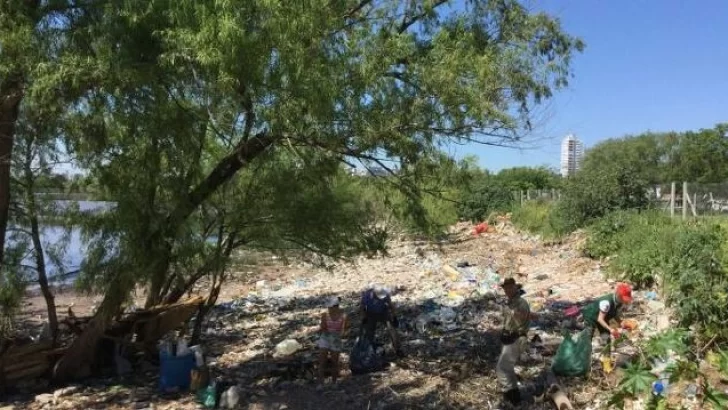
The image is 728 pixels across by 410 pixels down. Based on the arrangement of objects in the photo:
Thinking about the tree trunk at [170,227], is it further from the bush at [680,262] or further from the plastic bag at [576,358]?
the bush at [680,262]

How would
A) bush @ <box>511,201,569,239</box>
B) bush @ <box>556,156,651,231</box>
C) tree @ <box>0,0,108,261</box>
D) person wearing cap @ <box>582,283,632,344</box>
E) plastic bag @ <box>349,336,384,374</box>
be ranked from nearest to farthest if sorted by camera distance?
tree @ <box>0,0,108,261</box>, person wearing cap @ <box>582,283,632,344</box>, plastic bag @ <box>349,336,384,374</box>, bush @ <box>556,156,651,231</box>, bush @ <box>511,201,569,239</box>

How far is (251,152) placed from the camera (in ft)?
21.3

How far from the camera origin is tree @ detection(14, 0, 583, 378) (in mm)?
5086

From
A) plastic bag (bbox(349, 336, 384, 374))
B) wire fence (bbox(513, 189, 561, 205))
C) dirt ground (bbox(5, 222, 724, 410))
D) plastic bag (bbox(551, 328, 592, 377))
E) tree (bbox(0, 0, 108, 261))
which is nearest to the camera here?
tree (bbox(0, 0, 108, 261))

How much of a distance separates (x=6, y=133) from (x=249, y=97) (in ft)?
9.42

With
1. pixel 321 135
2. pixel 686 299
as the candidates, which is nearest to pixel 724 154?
pixel 686 299

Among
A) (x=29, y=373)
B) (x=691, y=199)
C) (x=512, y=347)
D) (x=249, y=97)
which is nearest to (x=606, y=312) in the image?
(x=512, y=347)

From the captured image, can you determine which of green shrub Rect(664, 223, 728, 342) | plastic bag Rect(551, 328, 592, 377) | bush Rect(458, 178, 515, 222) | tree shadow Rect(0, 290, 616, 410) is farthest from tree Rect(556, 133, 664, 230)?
bush Rect(458, 178, 515, 222)

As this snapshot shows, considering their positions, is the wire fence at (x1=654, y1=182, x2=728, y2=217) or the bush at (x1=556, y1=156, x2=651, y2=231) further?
the bush at (x1=556, y1=156, x2=651, y2=231)

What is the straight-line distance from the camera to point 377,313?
24.4 ft

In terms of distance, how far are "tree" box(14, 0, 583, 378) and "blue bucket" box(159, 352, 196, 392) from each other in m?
1.01

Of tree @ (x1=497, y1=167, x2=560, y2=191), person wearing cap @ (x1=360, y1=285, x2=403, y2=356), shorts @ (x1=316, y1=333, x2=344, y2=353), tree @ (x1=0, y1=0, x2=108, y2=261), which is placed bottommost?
shorts @ (x1=316, y1=333, x2=344, y2=353)

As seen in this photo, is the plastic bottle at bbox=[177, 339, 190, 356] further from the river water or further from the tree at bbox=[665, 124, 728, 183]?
the tree at bbox=[665, 124, 728, 183]

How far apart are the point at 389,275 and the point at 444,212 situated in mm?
5863
